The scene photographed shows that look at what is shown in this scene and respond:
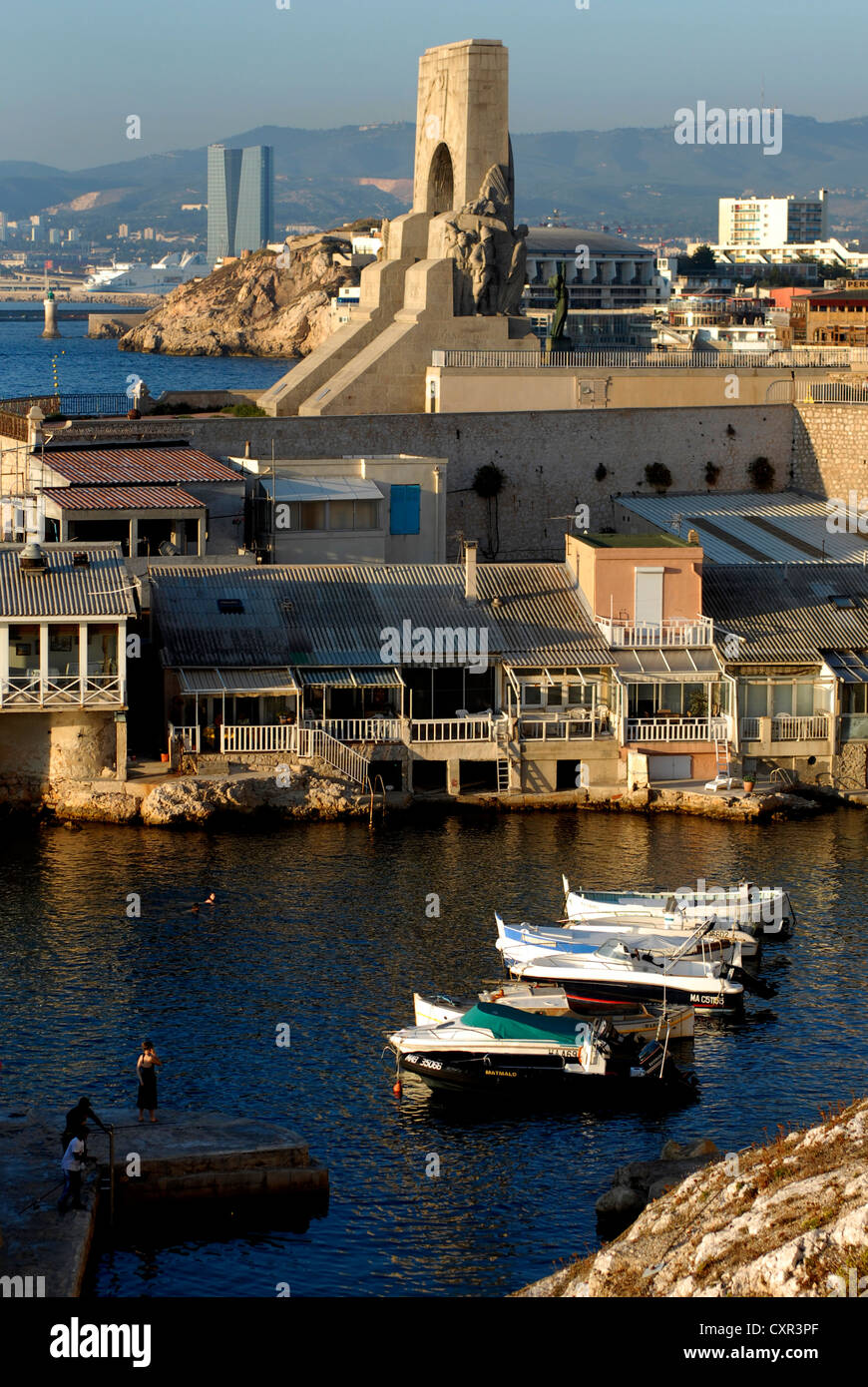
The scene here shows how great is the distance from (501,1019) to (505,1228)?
6.03 metres

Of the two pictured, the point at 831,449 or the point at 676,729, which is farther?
the point at 831,449

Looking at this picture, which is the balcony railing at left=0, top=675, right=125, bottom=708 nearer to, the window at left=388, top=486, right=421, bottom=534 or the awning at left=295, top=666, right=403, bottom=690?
the awning at left=295, top=666, right=403, bottom=690

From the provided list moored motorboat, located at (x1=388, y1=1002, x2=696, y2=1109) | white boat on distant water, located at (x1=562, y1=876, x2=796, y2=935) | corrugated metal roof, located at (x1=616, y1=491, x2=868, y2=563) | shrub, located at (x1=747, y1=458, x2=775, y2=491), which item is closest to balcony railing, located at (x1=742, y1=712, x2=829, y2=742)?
corrugated metal roof, located at (x1=616, y1=491, x2=868, y2=563)

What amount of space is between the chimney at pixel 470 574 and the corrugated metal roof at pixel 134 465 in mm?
8019

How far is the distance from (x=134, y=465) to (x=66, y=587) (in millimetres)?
10367

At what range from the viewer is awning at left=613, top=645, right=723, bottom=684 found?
1983 inches

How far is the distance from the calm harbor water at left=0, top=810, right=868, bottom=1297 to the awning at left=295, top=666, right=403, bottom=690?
417 cm

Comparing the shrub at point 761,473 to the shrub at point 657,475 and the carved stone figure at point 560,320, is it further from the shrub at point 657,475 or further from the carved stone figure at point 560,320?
the carved stone figure at point 560,320

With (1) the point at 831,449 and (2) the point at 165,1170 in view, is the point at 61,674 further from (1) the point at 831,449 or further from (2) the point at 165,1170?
(1) the point at 831,449

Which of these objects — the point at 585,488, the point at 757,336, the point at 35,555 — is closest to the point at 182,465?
the point at 35,555

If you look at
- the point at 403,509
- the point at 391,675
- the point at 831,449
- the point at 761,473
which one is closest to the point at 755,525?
the point at 761,473

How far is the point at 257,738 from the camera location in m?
48.2

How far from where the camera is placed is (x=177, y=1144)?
26938 millimetres
